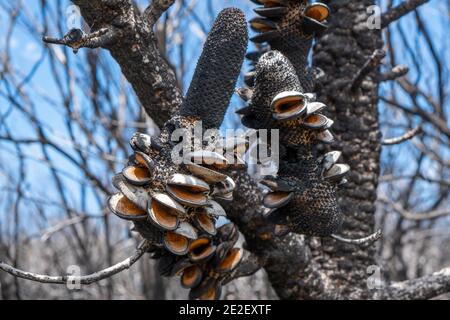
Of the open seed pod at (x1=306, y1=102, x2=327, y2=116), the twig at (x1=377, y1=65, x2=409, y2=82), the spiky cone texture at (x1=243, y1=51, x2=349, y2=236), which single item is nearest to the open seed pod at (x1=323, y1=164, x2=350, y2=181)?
the spiky cone texture at (x1=243, y1=51, x2=349, y2=236)

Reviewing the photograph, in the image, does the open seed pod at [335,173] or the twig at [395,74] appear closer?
the open seed pod at [335,173]

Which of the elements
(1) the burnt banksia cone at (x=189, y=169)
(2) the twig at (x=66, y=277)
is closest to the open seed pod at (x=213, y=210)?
(1) the burnt banksia cone at (x=189, y=169)

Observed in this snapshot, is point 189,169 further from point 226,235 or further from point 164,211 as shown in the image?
point 226,235

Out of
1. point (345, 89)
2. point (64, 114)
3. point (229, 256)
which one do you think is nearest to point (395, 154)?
point (64, 114)

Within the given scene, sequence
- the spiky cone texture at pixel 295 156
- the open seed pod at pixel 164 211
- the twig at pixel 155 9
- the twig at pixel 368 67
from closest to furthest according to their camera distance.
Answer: the open seed pod at pixel 164 211 < the spiky cone texture at pixel 295 156 < the twig at pixel 155 9 < the twig at pixel 368 67

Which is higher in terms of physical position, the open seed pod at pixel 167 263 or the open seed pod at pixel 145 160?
the open seed pod at pixel 145 160

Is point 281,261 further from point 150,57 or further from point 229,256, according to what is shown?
point 150,57

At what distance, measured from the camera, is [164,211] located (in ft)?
2.32

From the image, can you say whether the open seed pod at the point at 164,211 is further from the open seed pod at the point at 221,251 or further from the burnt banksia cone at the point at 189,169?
the open seed pod at the point at 221,251

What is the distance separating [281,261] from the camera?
1.17 metres

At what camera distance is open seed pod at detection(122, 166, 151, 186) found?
700 millimetres

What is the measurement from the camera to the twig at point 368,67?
1157mm

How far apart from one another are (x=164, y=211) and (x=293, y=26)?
44 cm
